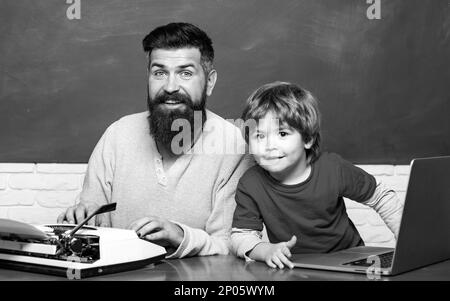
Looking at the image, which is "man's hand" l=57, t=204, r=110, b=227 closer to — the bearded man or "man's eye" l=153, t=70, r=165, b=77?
the bearded man

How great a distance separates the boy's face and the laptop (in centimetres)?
27

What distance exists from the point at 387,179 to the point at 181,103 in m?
1.21

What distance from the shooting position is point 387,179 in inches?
118

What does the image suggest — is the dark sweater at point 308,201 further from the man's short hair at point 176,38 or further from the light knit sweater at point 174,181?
the man's short hair at point 176,38

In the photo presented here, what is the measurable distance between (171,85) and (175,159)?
0.24 m

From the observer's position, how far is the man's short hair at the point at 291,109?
1886 mm

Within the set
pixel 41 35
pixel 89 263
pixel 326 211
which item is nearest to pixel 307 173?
pixel 326 211

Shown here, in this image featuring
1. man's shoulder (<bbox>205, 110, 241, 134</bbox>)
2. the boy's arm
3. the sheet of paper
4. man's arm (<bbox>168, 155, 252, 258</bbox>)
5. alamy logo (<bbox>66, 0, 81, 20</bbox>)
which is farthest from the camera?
alamy logo (<bbox>66, 0, 81, 20</bbox>)

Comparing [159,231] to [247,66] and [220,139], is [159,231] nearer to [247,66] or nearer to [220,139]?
[220,139]

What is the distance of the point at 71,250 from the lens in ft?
4.83

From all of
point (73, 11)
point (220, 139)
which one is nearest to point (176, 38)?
point (220, 139)

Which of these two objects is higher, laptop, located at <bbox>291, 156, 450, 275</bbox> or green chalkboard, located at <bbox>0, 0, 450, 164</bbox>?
green chalkboard, located at <bbox>0, 0, 450, 164</bbox>

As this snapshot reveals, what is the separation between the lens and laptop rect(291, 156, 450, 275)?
1.43 meters

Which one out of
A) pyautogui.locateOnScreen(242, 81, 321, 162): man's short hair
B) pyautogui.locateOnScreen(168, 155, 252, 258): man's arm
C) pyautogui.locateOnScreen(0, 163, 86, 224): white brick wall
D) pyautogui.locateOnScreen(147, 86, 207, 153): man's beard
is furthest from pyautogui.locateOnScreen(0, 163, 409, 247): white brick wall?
pyautogui.locateOnScreen(242, 81, 321, 162): man's short hair
